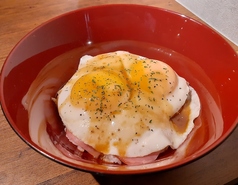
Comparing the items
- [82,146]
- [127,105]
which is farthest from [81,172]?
[127,105]

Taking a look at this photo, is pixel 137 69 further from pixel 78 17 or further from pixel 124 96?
pixel 78 17

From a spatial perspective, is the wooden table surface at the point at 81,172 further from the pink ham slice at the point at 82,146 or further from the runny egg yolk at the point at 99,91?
the runny egg yolk at the point at 99,91

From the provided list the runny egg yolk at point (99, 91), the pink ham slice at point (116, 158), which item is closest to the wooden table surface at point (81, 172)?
the pink ham slice at point (116, 158)

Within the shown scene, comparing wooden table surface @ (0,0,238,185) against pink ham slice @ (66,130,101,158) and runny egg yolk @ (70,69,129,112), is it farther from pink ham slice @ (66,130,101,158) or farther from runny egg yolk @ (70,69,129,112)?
runny egg yolk @ (70,69,129,112)

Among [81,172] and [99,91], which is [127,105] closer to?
[99,91]

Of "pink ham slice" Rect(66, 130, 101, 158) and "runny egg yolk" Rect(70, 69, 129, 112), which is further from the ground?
"runny egg yolk" Rect(70, 69, 129, 112)

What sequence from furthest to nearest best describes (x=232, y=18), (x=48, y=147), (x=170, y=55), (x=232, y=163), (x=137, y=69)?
(x=232, y=18) → (x=170, y=55) → (x=137, y=69) → (x=232, y=163) → (x=48, y=147)

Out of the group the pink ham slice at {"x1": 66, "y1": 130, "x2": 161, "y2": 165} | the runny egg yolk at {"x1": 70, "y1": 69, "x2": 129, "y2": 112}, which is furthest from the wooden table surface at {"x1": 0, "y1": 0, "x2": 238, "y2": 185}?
the runny egg yolk at {"x1": 70, "y1": 69, "x2": 129, "y2": 112}

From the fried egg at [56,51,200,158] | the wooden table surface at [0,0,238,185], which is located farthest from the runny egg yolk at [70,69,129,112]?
the wooden table surface at [0,0,238,185]

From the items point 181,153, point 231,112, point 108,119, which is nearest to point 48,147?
point 108,119
